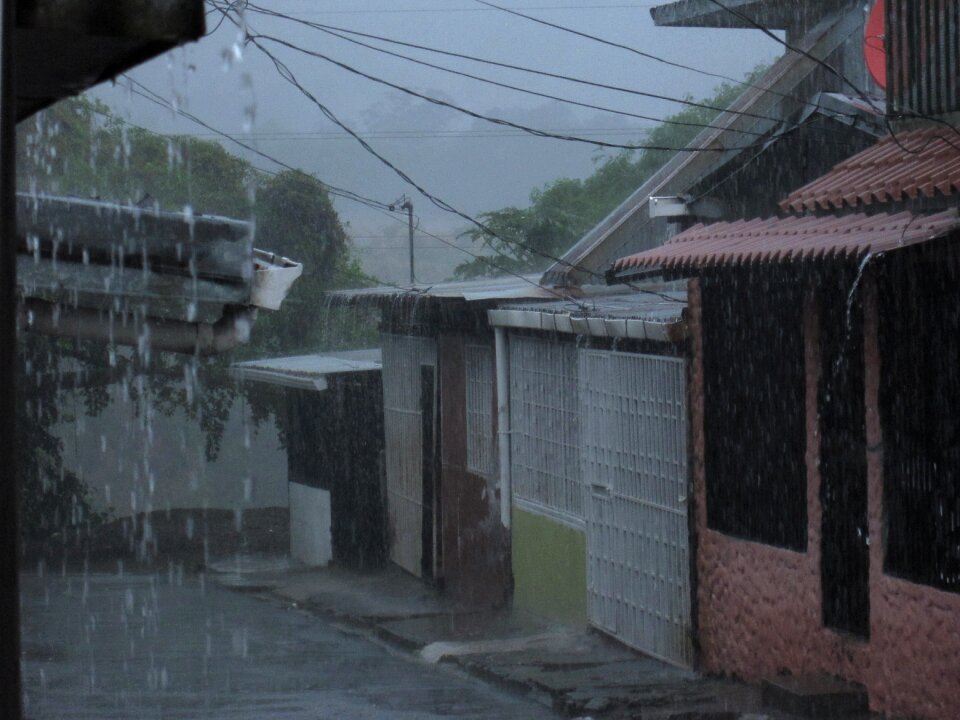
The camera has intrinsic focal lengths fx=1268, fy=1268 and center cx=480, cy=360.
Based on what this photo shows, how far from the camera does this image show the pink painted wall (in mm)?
6730

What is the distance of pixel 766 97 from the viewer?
13.3m

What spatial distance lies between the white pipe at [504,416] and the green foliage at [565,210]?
1172cm

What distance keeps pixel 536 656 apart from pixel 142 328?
572cm

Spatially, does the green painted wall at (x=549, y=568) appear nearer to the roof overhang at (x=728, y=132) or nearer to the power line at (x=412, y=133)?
the roof overhang at (x=728, y=132)

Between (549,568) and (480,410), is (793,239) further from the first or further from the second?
(480,410)

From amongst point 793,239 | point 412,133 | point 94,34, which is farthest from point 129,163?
point 412,133

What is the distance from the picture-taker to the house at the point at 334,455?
17109 millimetres

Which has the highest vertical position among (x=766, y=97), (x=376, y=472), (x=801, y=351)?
(x=766, y=97)

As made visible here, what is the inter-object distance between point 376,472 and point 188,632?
5047 millimetres

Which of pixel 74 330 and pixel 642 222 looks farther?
pixel 642 222

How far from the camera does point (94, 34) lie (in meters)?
2.24

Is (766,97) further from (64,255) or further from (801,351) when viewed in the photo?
(64,255)

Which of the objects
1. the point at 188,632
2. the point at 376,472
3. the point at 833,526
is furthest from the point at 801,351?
the point at 376,472

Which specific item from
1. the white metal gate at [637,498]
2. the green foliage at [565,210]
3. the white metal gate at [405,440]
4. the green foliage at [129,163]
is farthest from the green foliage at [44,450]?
the white metal gate at [637,498]
